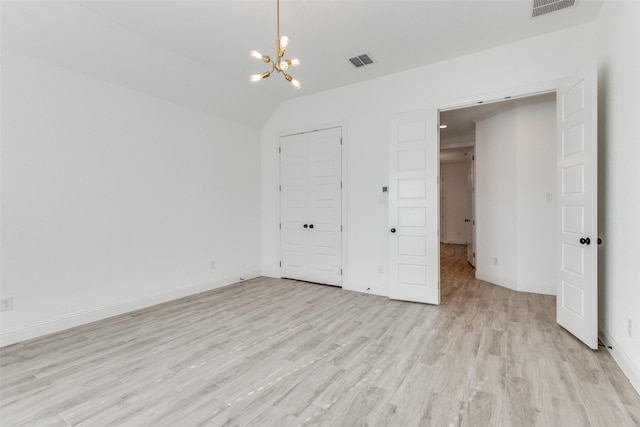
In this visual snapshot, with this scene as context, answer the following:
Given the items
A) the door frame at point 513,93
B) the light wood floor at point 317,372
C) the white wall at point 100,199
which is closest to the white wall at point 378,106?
the door frame at point 513,93

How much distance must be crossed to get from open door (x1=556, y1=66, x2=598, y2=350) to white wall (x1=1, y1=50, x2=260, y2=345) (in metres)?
4.54

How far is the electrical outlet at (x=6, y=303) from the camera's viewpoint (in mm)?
2770

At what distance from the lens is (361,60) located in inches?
152

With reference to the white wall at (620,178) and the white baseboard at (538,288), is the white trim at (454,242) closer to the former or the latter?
the white baseboard at (538,288)

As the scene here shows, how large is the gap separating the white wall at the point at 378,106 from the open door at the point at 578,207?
528 millimetres

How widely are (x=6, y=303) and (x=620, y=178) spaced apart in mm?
5549

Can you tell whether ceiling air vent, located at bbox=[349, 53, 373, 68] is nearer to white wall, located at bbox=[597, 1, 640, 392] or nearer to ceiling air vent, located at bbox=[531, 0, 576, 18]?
ceiling air vent, located at bbox=[531, 0, 576, 18]

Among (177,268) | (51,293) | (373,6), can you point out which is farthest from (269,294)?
(373,6)

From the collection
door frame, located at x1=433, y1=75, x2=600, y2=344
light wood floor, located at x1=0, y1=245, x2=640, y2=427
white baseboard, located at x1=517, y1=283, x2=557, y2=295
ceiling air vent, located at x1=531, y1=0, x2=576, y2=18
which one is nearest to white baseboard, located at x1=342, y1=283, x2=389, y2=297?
light wood floor, located at x1=0, y1=245, x2=640, y2=427

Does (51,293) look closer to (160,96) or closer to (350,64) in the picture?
(160,96)

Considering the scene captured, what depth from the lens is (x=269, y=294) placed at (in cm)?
443

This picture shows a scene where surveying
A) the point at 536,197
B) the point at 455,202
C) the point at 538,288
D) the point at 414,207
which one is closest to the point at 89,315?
the point at 414,207

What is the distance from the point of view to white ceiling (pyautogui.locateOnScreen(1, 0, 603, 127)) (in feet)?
9.10

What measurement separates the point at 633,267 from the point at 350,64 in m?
3.55
